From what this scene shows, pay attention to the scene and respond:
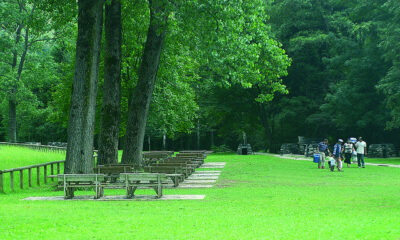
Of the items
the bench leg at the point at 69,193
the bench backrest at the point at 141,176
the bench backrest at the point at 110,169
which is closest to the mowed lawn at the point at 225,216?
the bench leg at the point at 69,193

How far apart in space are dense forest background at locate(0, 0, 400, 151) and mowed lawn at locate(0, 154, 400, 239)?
799cm

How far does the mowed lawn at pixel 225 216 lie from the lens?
9430mm

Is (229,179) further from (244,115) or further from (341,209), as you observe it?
(244,115)

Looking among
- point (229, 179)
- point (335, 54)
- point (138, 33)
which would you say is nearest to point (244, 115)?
point (335, 54)

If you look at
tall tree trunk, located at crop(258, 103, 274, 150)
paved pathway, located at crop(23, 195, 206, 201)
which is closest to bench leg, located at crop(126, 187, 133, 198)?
paved pathway, located at crop(23, 195, 206, 201)

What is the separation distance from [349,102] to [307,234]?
3764 centimetres

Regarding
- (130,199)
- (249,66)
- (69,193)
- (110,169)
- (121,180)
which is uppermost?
(249,66)

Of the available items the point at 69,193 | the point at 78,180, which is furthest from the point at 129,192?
the point at 69,193

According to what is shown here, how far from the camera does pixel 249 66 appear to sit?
77.5ft

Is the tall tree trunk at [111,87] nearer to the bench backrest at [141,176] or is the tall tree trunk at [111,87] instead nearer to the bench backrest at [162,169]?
the bench backrest at [162,169]

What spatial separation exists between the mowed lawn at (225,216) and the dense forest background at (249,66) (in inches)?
314

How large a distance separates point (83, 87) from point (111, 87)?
4.75 metres

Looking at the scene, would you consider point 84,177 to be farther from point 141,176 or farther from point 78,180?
point 141,176

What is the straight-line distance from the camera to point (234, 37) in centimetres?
2225
